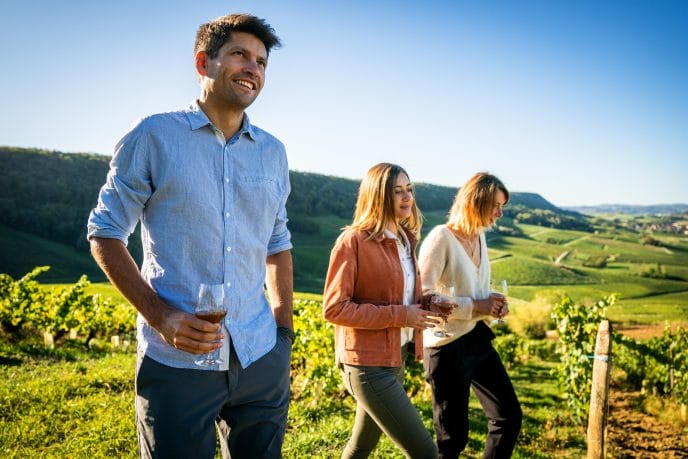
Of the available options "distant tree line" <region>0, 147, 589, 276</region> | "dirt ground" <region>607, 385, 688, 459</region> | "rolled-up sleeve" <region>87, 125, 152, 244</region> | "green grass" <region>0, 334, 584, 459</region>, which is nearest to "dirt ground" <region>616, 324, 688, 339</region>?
"dirt ground" <region>607, 385, 688, 459</region>

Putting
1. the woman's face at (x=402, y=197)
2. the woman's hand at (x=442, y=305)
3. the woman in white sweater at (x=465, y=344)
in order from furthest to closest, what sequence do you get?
the woman in white sweater at (x=465, y=344)
the woman's face at (x=402, y=197)
the woman's hand at (x=442, y=305)

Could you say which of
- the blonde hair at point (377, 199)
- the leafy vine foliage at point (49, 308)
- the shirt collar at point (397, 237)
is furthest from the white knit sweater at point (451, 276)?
the leafy vine foliage at point (49, 308)

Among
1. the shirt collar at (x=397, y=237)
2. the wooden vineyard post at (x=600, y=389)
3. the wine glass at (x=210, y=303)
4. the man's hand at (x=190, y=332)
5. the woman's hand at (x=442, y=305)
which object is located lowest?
the wooden vineyard post at (x=600, y=389)

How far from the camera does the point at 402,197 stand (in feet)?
10.1

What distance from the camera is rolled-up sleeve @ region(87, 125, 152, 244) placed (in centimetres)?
160

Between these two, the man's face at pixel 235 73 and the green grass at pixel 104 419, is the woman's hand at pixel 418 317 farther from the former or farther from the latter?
the green grass at pixel 104 419

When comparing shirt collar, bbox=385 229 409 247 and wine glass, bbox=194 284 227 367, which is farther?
shirt collar, bbox=385 229 409 247

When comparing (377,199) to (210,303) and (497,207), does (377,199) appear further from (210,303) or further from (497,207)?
(210,303)

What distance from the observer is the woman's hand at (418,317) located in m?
2.70

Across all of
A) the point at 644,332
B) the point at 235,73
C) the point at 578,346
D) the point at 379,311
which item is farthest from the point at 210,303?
the point at 644,332

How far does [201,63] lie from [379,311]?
5.36ft

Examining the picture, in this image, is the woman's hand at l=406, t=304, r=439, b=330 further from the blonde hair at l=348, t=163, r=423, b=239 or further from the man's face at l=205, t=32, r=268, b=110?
the man's face at l=205, t=32, r=268, b=110

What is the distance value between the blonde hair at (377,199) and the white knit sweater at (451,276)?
0.49m

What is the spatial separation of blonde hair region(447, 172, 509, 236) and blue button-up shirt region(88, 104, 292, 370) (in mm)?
2092
